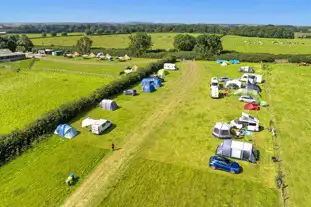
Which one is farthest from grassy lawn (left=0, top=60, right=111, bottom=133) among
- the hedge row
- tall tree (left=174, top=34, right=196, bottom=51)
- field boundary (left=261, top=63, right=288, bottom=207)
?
tall tree (left=174, top=34, right=196, bottom=51)

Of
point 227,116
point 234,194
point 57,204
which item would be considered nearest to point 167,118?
point 227,116

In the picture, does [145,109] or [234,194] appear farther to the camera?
[145,109]

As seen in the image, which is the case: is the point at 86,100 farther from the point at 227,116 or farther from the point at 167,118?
the point at 227,116

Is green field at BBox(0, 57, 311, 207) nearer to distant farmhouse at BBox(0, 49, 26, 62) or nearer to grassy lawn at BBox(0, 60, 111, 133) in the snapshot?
grassy lawn at BBox(0, 60, 111, 133)

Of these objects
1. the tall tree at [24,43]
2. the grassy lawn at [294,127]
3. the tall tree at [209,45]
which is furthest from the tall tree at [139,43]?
the tall tree at [24,43]

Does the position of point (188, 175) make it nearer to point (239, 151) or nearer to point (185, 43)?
point (239, 151)

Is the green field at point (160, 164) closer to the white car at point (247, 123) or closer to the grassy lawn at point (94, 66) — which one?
the white car at point (247, 123)
